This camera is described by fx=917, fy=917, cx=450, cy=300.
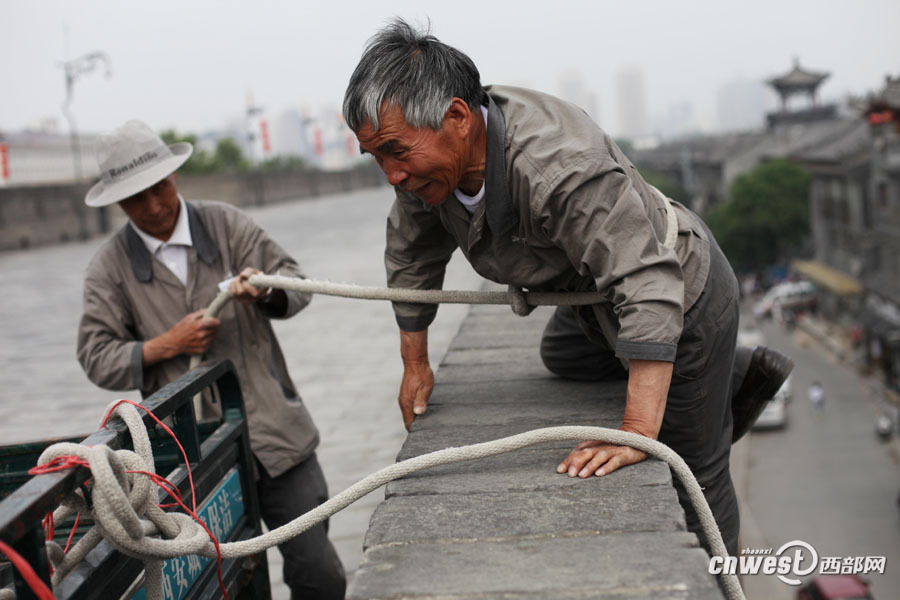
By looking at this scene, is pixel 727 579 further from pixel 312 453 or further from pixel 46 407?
pixel 46 407

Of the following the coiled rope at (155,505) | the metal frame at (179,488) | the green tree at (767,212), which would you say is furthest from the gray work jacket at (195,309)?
the green tree at (767,212)

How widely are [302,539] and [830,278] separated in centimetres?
3342

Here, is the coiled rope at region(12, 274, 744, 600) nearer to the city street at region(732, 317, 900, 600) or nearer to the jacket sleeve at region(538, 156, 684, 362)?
the jacket sleeve at region(538, 156, 684, 362)

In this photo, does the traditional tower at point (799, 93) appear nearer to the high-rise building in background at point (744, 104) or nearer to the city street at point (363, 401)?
the city street at point (363, 401)

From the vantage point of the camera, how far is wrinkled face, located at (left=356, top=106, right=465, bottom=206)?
188 centimetres

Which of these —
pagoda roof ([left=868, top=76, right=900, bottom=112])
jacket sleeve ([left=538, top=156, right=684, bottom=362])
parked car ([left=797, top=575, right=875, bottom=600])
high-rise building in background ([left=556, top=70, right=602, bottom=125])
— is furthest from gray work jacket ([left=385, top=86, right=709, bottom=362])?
high-rise building in background ([left=556, top=70, right=602, bottom=125])

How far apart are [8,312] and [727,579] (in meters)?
10.8

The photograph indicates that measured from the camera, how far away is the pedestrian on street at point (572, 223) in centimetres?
183

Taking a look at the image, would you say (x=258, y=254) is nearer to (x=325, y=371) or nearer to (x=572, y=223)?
(x=572, y=223)

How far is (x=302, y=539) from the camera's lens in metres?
2.75

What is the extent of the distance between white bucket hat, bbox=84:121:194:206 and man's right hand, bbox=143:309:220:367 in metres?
0.41

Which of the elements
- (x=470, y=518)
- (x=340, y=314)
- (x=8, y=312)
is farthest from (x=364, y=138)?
(x=8, y=312)

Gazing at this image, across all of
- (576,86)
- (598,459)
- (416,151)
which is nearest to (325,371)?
(416,151)

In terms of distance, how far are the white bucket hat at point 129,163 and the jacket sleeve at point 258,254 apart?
28 centimetres
